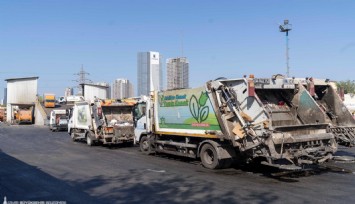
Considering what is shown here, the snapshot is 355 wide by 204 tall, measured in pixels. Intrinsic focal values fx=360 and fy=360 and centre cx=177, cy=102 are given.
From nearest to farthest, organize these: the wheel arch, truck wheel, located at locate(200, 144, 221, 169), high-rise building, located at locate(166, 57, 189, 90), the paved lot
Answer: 1. the paved lot
2. the wheel arch
3. truck wheel, located at locate(200, 144, 221, 169)
4. high-rise building, located at locate(166, 57, 189, 90)

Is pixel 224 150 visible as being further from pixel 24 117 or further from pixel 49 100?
pixel 49 100

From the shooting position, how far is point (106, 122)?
1889 centimetres

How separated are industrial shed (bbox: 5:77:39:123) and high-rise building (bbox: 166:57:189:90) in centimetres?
5374

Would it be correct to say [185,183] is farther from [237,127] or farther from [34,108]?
[34,108]

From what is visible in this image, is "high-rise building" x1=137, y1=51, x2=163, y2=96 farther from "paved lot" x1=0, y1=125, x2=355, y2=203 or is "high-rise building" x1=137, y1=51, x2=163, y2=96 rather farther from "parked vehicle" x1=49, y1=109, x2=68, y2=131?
"parked vehicle" x1=49, y1=109, x2=68, y2=131

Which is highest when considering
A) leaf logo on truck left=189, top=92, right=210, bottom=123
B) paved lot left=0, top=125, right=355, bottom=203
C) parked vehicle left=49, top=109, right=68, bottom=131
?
leaf logo on truck left=189, top=92, right=210, bottom=123

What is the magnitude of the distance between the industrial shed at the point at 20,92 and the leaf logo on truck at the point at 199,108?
6473 centimetres

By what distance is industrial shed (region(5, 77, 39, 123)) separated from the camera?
70.7m

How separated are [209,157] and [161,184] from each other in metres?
2.85

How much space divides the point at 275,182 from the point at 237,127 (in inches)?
74.4

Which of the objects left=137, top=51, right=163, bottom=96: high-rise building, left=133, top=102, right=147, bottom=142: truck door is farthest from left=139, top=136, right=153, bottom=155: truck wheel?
left=137, top=51, right=163, bottom=96: high-rise building

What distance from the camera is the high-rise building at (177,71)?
2075 centimetres

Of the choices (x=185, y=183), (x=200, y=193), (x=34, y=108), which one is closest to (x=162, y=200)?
(x=200, y=193)

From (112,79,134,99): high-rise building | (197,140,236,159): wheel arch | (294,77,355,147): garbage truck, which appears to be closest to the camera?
(197,140,236,159): wheel arch
